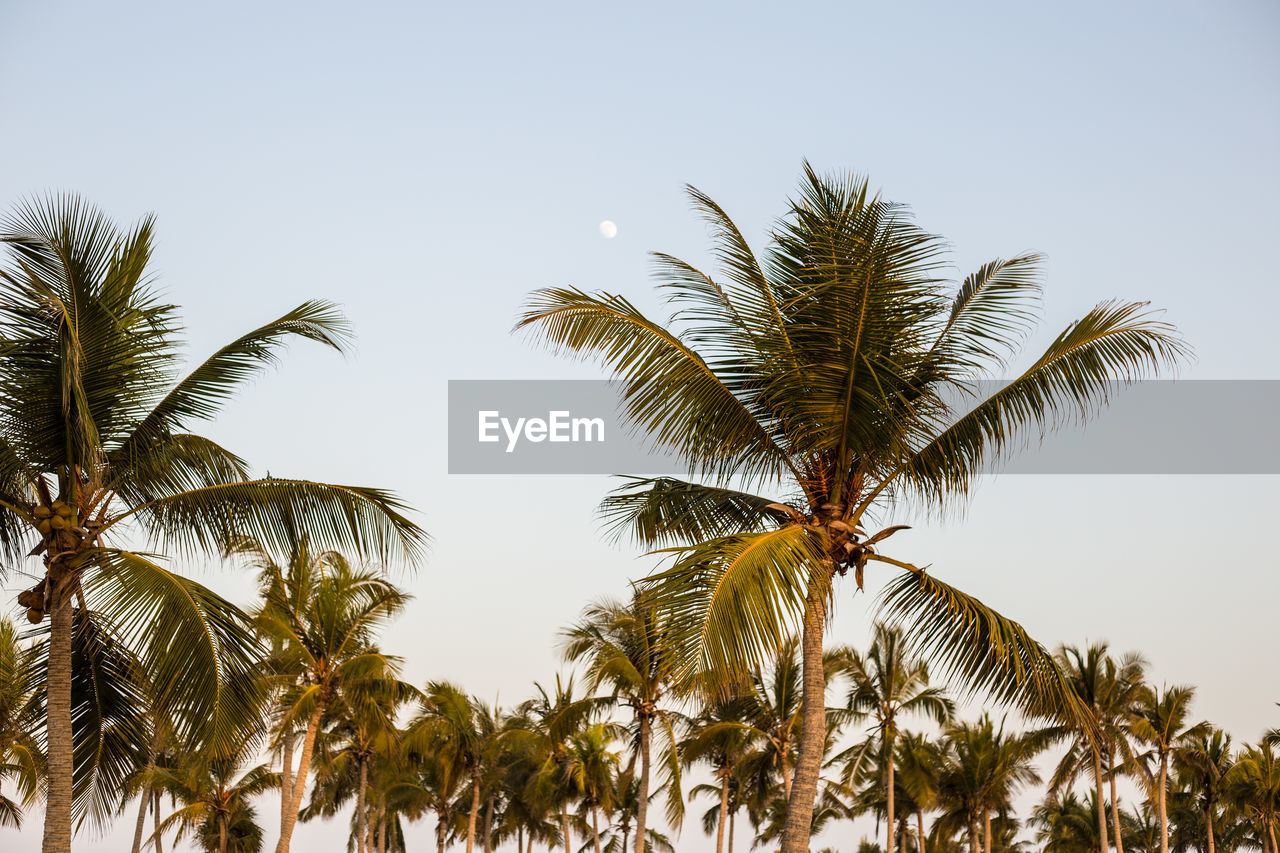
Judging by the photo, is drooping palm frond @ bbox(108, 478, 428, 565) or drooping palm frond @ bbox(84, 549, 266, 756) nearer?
drooping palm frond @ bbox(84, 549, 266, 756)

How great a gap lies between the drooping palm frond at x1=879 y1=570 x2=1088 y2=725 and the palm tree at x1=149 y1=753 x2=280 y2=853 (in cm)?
2824

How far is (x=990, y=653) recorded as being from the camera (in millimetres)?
11438

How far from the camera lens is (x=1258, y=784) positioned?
40500 mm

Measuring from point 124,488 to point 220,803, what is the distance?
3634 cm

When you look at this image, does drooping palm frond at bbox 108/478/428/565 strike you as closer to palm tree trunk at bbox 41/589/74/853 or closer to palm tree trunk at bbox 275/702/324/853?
palm tree trunk at bbox 41/589/74/853

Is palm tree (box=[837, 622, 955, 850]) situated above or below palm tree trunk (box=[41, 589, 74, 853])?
below

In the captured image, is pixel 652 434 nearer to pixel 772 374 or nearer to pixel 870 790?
Answer: pixel 772 374

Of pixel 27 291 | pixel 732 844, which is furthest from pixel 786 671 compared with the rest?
pixel 27 291

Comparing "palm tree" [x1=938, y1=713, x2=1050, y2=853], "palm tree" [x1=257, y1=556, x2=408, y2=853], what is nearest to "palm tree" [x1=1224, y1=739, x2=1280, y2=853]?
"palm tree" [x1=938, y1=713, x2=1050, y2=853]

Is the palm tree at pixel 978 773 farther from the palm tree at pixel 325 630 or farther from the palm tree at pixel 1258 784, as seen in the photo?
the palm tree at pixel 325 630

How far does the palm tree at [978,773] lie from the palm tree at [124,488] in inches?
1512

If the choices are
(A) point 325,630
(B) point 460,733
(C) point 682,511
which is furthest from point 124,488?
(B) point 460,733

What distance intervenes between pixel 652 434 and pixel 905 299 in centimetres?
307

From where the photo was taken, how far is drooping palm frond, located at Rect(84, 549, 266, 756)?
34.2 feet
